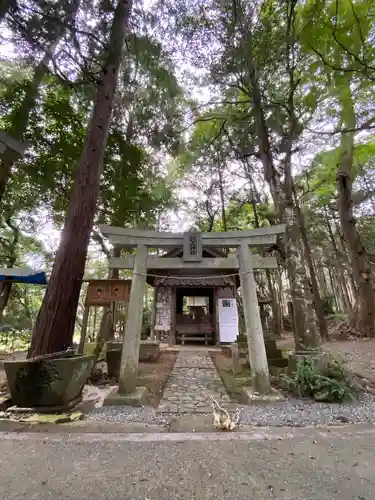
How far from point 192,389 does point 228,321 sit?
5.92m

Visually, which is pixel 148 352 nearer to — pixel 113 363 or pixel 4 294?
pixel 113 363

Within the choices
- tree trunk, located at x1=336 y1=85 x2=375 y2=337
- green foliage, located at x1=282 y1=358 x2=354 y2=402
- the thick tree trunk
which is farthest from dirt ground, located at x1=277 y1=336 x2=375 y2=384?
tree trunk, located at x1=336 y1=85 x2=375 y2=337

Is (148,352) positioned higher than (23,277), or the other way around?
(23,277)

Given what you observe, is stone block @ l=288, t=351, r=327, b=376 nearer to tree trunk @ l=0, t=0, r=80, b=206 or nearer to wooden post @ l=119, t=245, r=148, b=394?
wooden post @ l=119, t=245, r=148, b=394

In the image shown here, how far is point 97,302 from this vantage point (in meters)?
5.49

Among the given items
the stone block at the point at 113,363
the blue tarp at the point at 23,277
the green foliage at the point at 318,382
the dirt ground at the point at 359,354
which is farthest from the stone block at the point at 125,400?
the blue tarp at the point at 23,277

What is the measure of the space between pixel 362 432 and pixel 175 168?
1123cm

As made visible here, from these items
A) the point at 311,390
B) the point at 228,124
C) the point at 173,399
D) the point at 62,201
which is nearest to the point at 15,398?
the point at 173,399

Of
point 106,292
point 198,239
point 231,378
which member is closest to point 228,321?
point 231,378

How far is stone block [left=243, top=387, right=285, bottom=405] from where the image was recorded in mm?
3686

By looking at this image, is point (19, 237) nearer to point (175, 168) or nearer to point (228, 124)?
point (175, 168)

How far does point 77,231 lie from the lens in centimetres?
459

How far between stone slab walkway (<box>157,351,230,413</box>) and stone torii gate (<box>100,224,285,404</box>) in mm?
626

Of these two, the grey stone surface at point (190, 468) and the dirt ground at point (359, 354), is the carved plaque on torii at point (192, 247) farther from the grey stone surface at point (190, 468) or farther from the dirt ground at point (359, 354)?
the dirt ground at point (359, 354)
